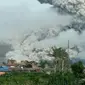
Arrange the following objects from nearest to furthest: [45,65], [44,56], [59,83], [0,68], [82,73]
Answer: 1. [59,83]
2. [82,73]
3. [0,68]
4. [45,65]
5. [44,56]

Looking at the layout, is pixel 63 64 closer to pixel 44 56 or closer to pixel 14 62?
pixel 14 62

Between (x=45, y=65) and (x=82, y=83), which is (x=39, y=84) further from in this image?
(x=45, y=65)

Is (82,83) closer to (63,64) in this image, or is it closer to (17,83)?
(17,83)

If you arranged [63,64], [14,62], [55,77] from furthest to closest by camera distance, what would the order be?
[14,62], [63,64], [55,77]

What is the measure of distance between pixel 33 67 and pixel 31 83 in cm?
2392

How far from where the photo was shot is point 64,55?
40.1m

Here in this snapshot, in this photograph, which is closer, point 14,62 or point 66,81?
point 66,81

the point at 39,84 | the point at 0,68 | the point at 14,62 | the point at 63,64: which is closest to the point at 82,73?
the point at 63,64

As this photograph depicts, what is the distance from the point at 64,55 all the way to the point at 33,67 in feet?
34.0

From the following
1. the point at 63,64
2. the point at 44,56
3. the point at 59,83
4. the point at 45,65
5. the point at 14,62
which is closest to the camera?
the point at 59,83

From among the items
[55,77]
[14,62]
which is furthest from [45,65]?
[55,77]

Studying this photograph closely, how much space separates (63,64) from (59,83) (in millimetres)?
14094

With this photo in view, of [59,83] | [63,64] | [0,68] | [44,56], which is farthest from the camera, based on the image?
[44,56]

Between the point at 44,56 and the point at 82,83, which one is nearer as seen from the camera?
the point at 82,83
